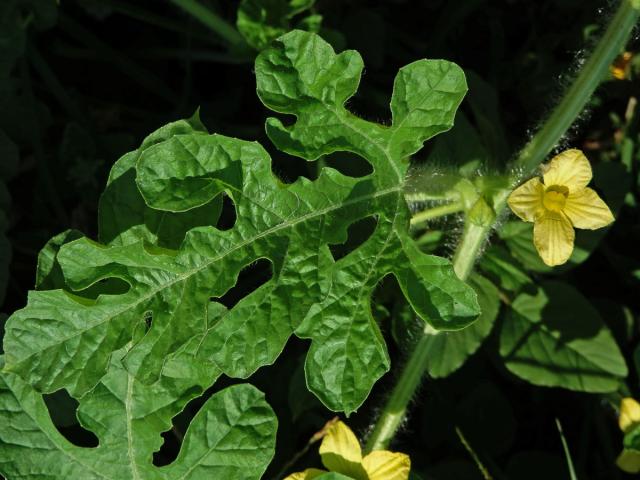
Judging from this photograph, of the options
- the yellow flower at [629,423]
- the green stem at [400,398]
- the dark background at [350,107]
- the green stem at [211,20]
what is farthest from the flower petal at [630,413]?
the green stem at [211,20]

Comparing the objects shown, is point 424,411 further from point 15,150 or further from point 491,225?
point 15,150

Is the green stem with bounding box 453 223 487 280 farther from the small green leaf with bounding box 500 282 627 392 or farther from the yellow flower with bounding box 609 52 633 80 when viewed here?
the yellow flower with bounding box 609 52 633 80

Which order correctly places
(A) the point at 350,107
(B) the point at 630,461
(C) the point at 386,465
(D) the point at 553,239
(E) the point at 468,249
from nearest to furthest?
(D) the point at 553,239
(C) the point at 386,465
(E) the point at 468,249
(B) the point at 630,461
(A) the point at 350,107

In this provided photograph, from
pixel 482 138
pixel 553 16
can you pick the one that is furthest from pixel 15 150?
pixel 553 16

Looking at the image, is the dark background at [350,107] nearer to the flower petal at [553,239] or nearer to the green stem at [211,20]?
the green stem at [211,20]

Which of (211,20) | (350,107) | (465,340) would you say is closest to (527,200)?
(465,340)

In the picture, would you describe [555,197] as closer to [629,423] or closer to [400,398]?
[400,398]

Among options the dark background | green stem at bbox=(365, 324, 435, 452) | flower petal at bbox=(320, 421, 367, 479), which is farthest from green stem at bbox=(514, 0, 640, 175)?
flower petal at bbox=(320, 421, 367, 479)
